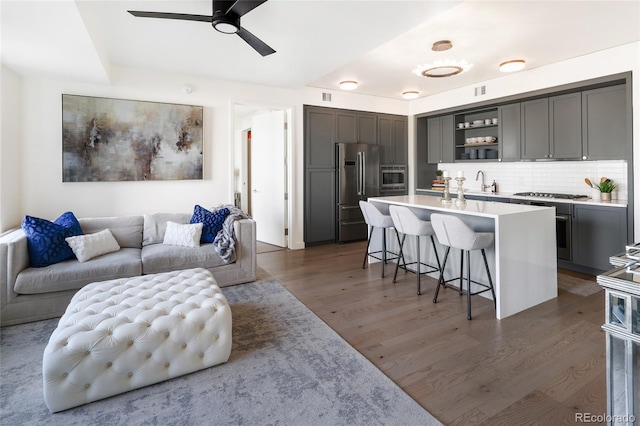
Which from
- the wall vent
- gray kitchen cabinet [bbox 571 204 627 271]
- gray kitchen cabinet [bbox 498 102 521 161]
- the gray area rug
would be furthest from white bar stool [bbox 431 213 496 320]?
the wall vent

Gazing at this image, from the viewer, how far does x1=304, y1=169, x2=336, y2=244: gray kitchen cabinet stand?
5.89 metres

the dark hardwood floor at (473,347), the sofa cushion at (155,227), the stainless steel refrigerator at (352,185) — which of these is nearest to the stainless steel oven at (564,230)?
the dark hardwood floor at (473,347)

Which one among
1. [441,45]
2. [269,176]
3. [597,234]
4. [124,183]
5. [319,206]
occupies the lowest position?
[597,234]

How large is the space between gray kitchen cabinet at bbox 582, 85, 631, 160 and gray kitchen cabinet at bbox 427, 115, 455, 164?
85.7 inches

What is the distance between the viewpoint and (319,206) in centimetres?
599

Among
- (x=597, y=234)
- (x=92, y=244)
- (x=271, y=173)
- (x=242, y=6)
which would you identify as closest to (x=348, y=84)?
(x=271, y=173)

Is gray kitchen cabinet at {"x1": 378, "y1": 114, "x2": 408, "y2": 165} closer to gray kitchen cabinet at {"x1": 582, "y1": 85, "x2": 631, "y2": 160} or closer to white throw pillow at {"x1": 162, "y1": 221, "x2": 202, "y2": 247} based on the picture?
gray kitchen cabinet at {"x1": 582, "y1": 85, "x2": 631, "y2": 160}

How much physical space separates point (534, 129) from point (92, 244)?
5.91 metres

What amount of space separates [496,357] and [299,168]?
4163 millimetres

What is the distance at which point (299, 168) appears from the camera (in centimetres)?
579

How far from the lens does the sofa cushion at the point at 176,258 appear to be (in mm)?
3502

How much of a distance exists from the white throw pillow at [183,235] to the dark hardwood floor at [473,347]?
1.15 meters

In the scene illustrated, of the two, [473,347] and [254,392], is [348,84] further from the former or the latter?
[254,392]

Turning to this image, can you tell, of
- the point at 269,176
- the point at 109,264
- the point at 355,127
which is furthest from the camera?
the point at 355,127
